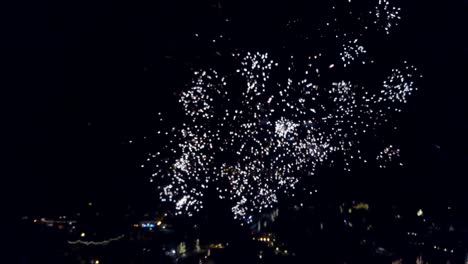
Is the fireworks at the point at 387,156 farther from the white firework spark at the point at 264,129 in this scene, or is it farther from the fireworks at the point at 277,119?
the white firework spark at the point at 264,129

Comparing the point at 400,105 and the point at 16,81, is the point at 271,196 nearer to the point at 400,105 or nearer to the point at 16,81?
the point at 400,105

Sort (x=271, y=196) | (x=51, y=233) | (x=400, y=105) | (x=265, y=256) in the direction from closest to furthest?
1. (x=400, y=105)
2. (x=265, y=256)
3. (x=51, y=233)
4. (x=271, y=196)

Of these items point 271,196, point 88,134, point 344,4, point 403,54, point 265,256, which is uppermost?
point 344,4

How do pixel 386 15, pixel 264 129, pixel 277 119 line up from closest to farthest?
pixel 386 15, pixel 277 119, pixel 264 129

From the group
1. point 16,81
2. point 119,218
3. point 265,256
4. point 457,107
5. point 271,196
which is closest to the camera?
point 16,81

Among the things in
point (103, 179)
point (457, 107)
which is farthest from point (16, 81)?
point (457, 107)

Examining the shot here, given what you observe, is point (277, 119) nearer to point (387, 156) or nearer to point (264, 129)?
point (264, 129)

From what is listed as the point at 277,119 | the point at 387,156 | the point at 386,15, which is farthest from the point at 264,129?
the point at 386,15

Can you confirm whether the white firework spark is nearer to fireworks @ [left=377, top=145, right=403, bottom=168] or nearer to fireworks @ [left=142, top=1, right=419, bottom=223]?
fireworks @ [left=142, top=1, right=419, bottom=223]

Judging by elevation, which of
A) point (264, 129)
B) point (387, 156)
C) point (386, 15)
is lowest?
point (387, 156)
